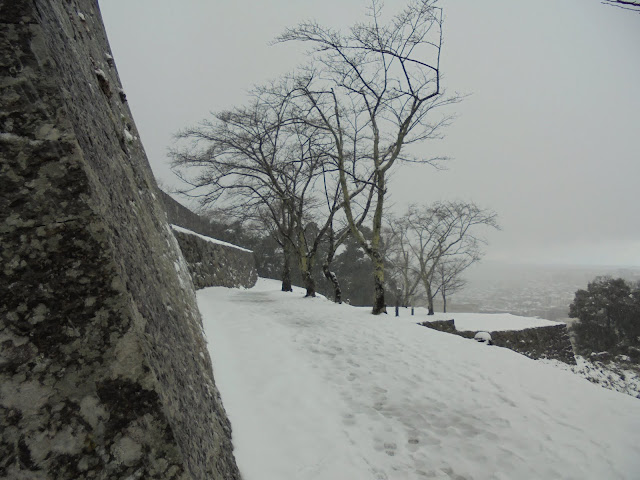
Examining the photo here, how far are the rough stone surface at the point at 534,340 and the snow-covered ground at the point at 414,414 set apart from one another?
9.87 metres

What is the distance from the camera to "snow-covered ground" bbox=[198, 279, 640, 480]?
7.49 feet

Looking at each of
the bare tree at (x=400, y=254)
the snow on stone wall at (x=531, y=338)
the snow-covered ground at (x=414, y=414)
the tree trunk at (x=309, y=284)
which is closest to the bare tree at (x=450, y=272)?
the bare tree at (x=400, y=254)

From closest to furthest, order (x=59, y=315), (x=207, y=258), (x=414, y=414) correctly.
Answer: (x=59, y=315) < (x=414, y=414) < (x=207, y=258)

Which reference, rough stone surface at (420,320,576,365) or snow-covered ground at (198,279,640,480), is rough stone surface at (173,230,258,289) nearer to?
snow-covered ground at (198,279,640,480)

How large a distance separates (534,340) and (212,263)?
15233mm

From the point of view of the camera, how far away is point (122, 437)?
0.83 meters

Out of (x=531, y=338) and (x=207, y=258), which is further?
(x=531, y=338)

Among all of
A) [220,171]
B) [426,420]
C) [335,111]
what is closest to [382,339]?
[426,420]

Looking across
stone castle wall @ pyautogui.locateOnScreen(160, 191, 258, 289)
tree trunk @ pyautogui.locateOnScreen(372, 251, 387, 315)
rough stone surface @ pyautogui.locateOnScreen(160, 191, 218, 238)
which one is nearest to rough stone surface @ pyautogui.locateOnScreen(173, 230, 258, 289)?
stone castle wall @ pyautogui.locateOnScreen(160, 191, 258, 289)

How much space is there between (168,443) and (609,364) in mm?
24122

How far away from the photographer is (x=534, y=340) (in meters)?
15.2

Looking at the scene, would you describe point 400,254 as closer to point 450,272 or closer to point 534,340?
point 450,272

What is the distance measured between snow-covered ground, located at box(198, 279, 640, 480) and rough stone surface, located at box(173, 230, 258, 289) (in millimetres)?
5555

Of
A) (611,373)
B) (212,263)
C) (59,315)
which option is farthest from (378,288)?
(611,373)
